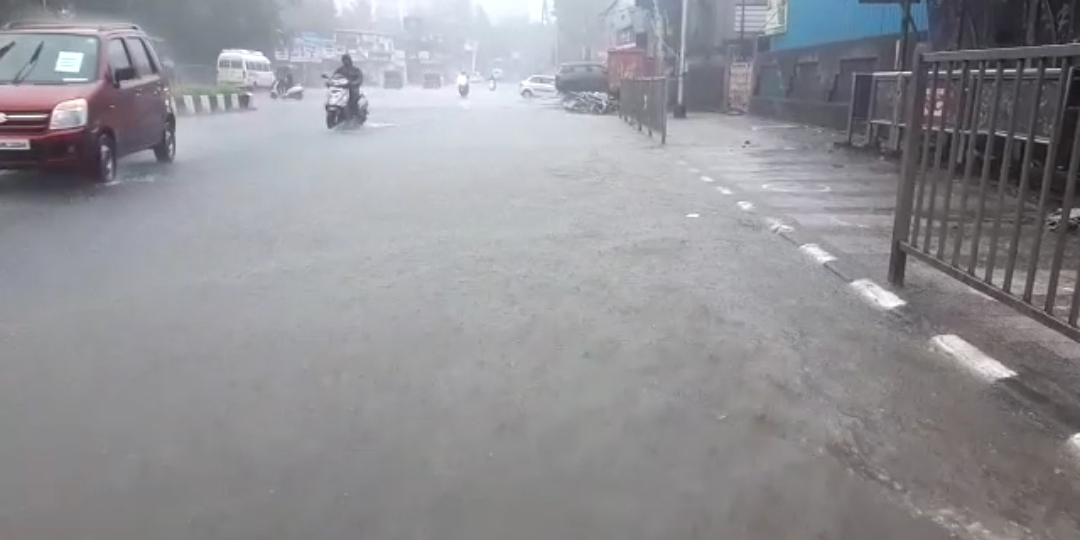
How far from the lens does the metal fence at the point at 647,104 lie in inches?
767

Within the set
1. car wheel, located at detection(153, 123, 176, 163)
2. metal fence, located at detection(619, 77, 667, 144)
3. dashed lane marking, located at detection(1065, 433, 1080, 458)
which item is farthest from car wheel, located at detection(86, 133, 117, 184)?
metal fence, located at detection(619, 77, 667, 144)

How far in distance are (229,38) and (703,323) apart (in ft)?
175

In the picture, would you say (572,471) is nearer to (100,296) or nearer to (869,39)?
(100,296)

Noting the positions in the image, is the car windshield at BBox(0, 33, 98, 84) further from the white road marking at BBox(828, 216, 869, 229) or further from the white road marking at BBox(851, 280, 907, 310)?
the white road marking at BBox(851, 280, 907, 310)

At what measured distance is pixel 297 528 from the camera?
9.50ft

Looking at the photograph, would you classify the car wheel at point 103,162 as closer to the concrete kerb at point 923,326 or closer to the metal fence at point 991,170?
the concrete kerb at point 923,326

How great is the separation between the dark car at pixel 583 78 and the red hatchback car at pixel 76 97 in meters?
31.9

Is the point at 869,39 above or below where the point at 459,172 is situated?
above

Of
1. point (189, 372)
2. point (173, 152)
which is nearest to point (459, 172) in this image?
point (173, 152)

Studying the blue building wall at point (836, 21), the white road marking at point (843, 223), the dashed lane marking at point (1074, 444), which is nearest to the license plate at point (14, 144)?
the white road marking at point (843, 223)

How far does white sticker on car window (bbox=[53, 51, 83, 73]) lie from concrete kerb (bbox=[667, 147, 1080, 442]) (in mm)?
7619

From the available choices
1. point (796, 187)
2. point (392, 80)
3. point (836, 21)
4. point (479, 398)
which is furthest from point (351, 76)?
point (392, 80)

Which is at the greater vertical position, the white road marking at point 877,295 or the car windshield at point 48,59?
the car windshield at point 48,59

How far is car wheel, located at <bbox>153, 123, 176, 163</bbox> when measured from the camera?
1312cm
